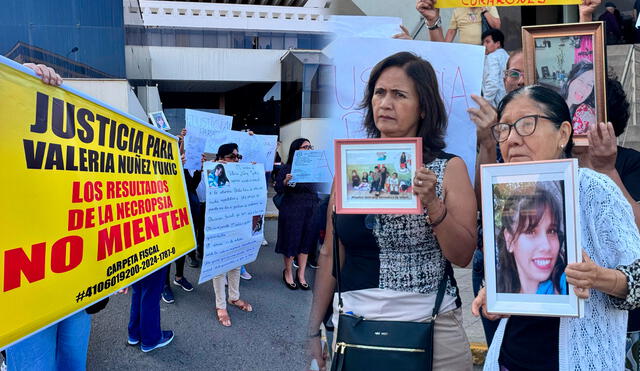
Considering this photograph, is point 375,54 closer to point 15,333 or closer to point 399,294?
point 399,294

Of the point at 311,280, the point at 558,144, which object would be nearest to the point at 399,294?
the point at 558,144

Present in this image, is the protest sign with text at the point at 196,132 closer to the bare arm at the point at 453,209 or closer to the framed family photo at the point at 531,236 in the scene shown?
the bare arm at the point at 453,209

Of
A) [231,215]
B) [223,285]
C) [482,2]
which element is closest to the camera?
[482,2]

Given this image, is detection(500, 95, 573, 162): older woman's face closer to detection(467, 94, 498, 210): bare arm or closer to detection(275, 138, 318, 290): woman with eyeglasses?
detection(467, 94, 498, 210): bare arm

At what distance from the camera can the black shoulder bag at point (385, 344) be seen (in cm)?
143

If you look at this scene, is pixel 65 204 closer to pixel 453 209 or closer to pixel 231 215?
pixel 453 209

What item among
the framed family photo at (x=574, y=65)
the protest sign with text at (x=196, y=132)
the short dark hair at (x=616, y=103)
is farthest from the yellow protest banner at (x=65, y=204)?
the protest sign with text at (x=196, y=132)

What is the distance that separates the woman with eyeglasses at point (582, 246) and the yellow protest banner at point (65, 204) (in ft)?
5.32

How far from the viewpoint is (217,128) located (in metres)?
6.36

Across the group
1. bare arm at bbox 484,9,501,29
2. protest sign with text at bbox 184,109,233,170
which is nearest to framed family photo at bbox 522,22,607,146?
bare arm at bbox 484,9,501,29

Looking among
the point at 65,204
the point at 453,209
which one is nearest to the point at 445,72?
the point at 453,209

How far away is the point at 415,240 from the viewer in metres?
1.50

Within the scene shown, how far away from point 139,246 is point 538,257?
2.19 m

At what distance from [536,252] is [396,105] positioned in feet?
2.05
